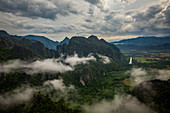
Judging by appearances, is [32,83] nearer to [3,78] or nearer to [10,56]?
[3,78]

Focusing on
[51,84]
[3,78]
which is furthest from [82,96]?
[3,78]

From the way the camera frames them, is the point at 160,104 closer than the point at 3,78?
Yes

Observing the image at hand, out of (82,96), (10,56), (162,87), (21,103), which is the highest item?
(10,56)

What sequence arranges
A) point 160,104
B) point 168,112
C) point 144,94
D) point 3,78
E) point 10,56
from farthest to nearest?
1. point 10,56
2. point 3,78
3. point 144,94
4. point 160,104
5. point 168,112

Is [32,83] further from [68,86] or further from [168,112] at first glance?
[168,112]

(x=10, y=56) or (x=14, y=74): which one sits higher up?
(x=10, y=56)

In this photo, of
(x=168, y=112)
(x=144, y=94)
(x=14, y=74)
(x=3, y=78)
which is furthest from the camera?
(x=14, y=74)

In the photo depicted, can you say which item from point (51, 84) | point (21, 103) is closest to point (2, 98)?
point (21, 103)

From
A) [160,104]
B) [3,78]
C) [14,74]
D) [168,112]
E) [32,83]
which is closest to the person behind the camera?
[168,112]

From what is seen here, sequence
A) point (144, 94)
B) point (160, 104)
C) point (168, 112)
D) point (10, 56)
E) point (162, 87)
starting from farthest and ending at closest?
point (10, 56), point (144, 94), point (162, 87), point (160, 104), point (168, 112)
